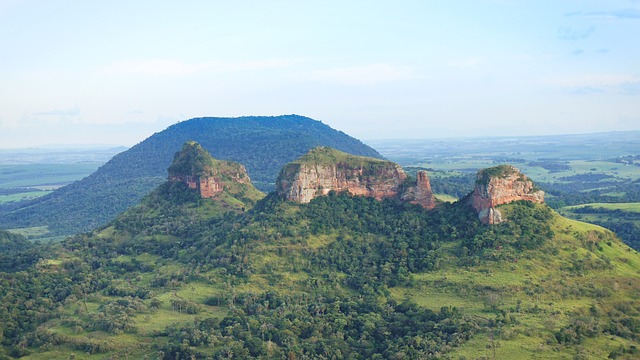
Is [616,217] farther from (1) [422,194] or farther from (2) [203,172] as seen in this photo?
(2) [203,172]

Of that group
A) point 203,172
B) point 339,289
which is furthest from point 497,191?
point 203,172

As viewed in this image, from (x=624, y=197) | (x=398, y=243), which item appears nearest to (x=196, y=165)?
(x=398, y=243)

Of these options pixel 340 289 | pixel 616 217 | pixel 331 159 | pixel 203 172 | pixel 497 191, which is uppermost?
pixel 331 159

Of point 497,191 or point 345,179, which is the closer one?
point 497,191

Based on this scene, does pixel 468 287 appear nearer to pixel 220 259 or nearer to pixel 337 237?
pixel 337 237

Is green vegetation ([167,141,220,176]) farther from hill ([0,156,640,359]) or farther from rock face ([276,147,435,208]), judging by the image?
rock face ([276,147,435,208])
